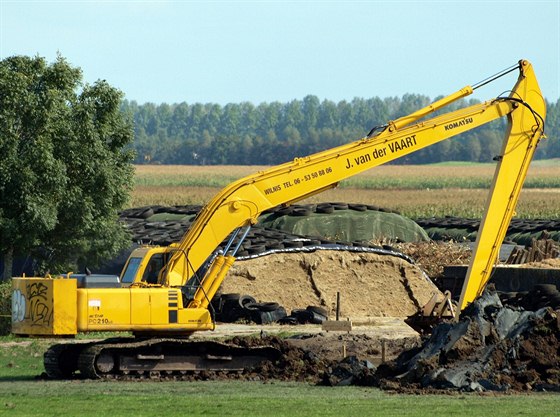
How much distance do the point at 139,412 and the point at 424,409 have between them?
4124mm

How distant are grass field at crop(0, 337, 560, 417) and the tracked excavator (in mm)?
829

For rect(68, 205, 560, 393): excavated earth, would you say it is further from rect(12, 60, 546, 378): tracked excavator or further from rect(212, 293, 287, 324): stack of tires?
rect(12, 60, 546, 378): tracked excavator

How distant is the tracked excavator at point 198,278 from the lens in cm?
2238

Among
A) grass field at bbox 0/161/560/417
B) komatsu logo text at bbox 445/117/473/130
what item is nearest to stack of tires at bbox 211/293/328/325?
grass field at bbox 0/161/560/417

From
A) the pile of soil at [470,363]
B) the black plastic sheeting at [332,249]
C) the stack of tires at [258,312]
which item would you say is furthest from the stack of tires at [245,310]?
the pile of soil at [470,363]

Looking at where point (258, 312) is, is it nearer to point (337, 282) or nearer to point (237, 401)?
point (337, 282)

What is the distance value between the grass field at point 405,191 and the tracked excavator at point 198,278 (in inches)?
1514

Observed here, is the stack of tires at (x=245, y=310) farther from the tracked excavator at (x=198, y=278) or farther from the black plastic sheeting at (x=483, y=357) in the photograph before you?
the black plastic sheeting at (x=483, y=357)

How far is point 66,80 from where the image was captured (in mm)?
37594

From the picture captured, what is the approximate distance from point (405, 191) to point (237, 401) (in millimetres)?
89076

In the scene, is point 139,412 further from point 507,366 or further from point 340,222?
point 340,222

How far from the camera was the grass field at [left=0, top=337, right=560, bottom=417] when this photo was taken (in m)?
18.5

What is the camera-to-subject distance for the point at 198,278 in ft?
76.3

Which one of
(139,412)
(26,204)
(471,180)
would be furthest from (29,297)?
(471,180)
